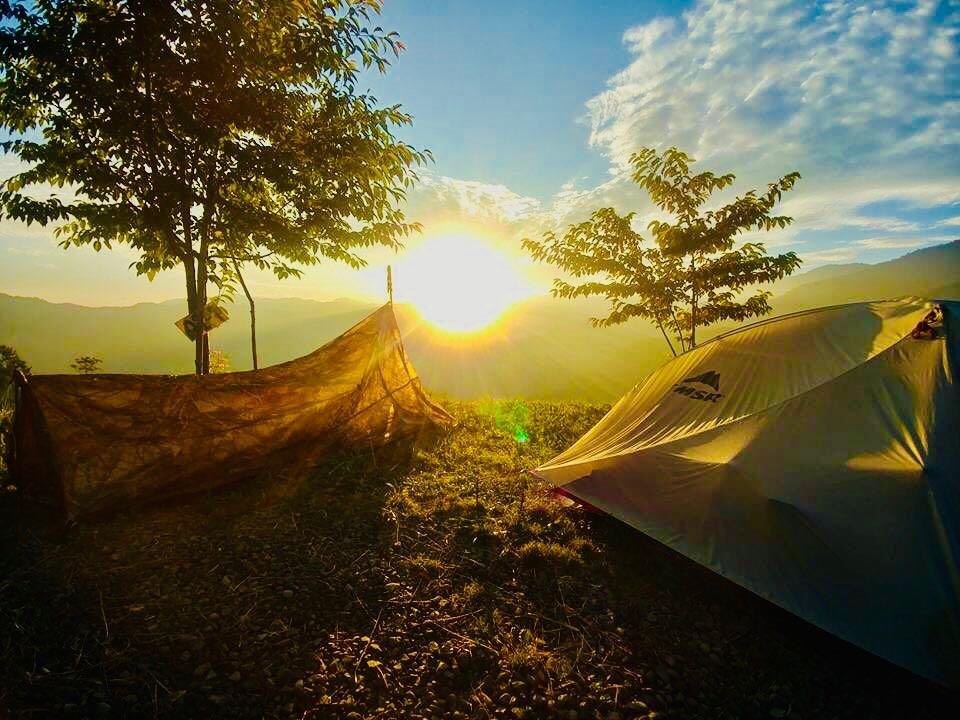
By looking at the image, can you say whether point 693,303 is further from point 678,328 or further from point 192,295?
point 192,295

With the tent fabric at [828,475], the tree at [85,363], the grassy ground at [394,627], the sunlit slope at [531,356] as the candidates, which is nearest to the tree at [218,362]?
the tree at [85,363]

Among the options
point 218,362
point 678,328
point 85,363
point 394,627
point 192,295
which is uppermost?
point 192,295

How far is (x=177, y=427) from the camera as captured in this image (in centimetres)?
630

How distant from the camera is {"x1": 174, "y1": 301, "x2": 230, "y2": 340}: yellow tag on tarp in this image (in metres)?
8.65

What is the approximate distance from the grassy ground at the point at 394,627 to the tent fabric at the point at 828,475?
0.50 m

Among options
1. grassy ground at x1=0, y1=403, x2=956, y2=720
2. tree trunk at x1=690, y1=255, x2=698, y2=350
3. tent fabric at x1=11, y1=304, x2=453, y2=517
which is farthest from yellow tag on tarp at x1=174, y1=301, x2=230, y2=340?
Answer: tree trunk at x1=690, y1=255, x2=698, y2=350

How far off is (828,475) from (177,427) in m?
7.73

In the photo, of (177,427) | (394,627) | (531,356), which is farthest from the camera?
(531,356)

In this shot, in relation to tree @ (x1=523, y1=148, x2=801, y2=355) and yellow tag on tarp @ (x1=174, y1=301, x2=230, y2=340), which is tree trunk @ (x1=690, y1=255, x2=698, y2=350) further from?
yellow tag on tarp @ (x1=174, y1=301, x2=230, y2=340)

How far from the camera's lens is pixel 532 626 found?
4160 mm

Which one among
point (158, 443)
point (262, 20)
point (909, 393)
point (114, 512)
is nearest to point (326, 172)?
point (262, 20)

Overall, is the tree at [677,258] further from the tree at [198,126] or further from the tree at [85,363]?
the tree at [85,363]

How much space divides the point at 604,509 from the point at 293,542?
145 inches

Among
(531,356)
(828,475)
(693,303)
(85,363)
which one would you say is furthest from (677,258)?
(531,356)
